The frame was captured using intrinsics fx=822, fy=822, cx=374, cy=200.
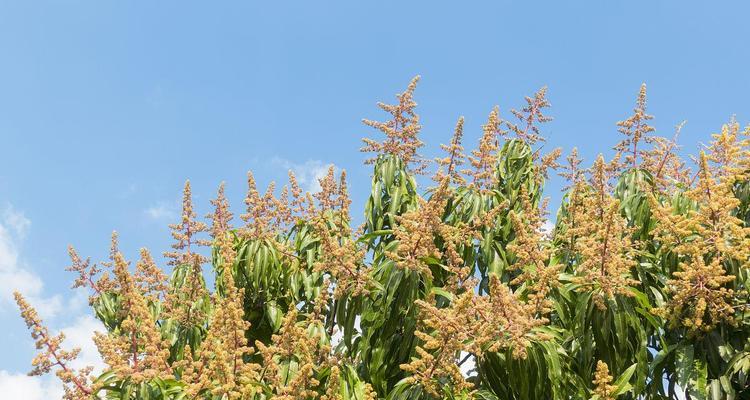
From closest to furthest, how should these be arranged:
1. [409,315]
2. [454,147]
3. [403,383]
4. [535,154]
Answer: [403,383] → [409,315] → [454,147] → [535,154]

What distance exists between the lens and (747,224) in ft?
16.0

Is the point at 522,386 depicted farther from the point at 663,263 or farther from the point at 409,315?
the point at 663,263

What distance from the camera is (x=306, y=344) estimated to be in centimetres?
356

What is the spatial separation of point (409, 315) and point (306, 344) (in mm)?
996

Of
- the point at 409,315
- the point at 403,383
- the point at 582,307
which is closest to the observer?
the point at 403,383

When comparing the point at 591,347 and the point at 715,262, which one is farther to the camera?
the point at 591,347

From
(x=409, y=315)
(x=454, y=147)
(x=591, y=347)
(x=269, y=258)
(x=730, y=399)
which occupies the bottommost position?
(x=730, y=399)

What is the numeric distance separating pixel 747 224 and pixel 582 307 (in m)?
1.42

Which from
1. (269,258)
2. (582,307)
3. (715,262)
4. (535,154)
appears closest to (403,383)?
(582,307)

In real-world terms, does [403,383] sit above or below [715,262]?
below

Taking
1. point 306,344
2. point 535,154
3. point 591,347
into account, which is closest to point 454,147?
point 535,154

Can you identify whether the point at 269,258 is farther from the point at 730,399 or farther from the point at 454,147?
the point at 730,399

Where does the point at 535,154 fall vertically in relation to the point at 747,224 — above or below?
above

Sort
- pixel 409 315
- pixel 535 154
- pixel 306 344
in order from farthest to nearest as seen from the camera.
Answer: pixel 535 154, pixel 409 315, pixel 306 344
